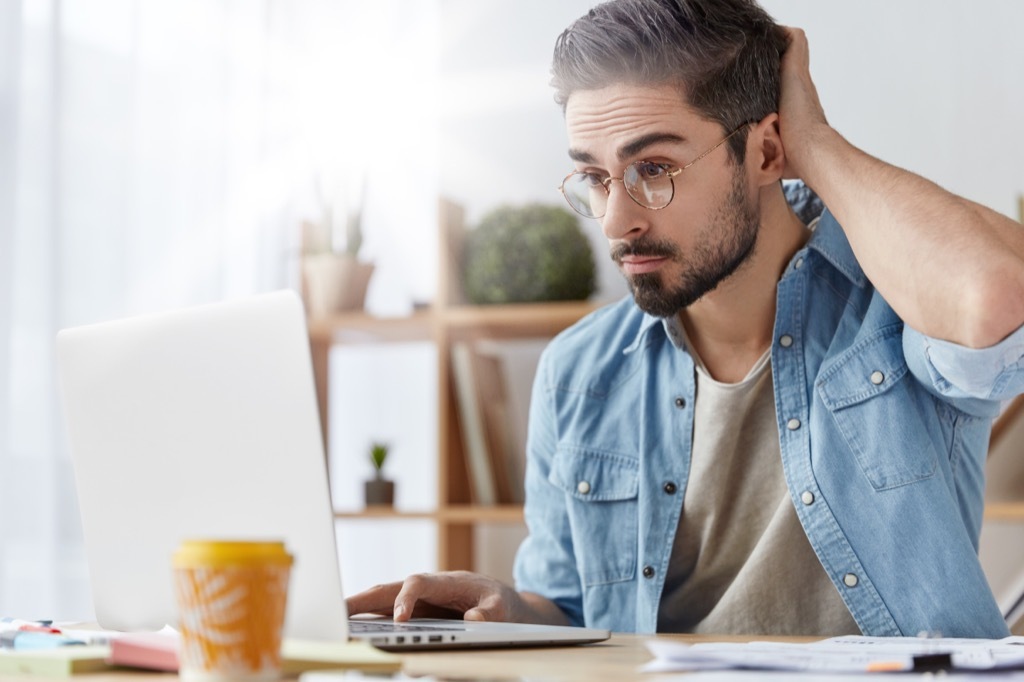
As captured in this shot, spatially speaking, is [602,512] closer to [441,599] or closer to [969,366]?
[441,599]

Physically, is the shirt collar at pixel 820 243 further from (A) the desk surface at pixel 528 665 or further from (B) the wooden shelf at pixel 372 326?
(B) the wooden shelf at pixel 372 326

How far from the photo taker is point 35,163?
2.13 metres

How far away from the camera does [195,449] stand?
894 millimetres

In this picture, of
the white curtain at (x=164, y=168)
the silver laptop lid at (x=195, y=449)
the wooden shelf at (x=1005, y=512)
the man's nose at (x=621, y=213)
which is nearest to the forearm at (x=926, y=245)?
the man's nose at (x=621, y=213)

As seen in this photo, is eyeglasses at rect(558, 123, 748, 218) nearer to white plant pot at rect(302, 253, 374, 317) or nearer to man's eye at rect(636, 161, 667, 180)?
man's eye at rect(636, 161, 667, 180)

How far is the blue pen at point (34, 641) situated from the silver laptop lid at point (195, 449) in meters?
0.09

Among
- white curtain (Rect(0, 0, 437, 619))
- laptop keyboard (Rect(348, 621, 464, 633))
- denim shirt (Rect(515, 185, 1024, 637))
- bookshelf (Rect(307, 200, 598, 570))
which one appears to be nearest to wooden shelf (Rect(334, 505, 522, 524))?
bookshelf (Rect(307, 200, 598, 570))

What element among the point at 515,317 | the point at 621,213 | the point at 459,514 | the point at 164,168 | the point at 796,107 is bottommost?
the point at 459,514

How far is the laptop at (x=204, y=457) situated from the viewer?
2.75 feet

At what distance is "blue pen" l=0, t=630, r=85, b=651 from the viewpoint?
0.88 metres

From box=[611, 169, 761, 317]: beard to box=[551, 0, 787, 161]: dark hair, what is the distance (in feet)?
0.26

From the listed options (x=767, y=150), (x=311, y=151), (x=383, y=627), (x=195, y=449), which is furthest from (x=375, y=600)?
(x=311, y=151)

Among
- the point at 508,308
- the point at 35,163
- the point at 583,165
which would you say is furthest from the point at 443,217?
the point at 583,165

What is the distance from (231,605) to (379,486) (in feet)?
6.80
